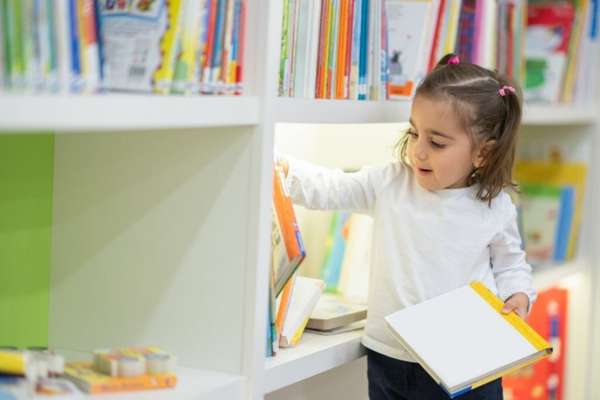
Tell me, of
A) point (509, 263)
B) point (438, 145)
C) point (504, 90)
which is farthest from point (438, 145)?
point (509, 263)

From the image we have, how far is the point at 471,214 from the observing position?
1.49m

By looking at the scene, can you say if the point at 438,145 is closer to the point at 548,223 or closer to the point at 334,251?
the point at 334,251

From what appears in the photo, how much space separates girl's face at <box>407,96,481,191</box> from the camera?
145 cm

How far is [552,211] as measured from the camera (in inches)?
98.1

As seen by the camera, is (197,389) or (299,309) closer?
(197,389)

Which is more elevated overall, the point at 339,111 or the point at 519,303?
the point at 339,111

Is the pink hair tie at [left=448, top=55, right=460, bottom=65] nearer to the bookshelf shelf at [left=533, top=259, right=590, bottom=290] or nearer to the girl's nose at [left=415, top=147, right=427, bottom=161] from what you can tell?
the girl's nose at [left=415, top=147, right=427, bottom=161]

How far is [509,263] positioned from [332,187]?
315 mm

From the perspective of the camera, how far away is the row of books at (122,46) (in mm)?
938

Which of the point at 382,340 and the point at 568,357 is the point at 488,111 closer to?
the point at 382,340

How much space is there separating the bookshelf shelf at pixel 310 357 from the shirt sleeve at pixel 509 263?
9.7 inches

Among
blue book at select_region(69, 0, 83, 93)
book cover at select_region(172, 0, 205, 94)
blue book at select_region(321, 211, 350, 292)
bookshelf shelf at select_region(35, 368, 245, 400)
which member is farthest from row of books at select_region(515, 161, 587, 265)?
blue book at select_region(69, 0, 83, 93)

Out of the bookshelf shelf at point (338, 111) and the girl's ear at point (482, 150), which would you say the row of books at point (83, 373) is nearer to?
the bookshelf shelf at point (338, 111)

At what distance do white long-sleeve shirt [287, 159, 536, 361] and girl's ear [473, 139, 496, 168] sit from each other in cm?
5
